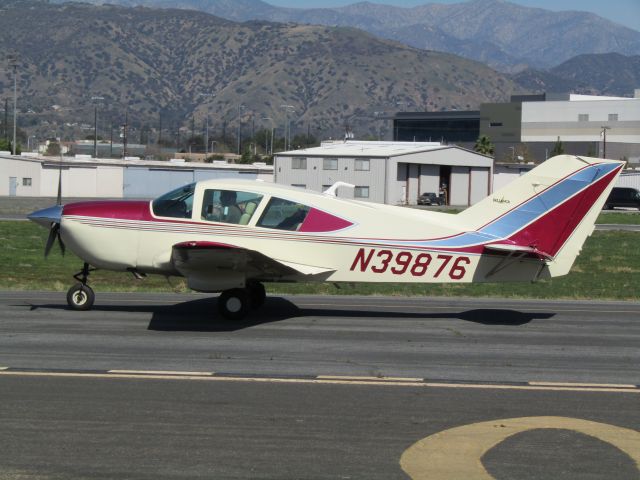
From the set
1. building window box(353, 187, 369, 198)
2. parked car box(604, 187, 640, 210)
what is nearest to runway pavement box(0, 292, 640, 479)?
building window box(353, 187, 369, 198)

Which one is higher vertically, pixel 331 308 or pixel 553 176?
pixel 553 176

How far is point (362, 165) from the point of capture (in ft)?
227

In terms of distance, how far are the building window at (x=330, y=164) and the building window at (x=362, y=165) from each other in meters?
1.47

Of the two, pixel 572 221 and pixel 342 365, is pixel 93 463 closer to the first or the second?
pixel 342 365

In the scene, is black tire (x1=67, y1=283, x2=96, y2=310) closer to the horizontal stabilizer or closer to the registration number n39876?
the registration number n39876

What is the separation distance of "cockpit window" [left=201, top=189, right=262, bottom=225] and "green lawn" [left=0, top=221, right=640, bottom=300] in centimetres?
330

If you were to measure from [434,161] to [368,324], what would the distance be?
6262cm

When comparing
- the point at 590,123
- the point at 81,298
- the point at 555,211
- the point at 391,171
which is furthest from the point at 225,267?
the point at 590,123

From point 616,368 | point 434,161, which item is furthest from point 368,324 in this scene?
point 434,161

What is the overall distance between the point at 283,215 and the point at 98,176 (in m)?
66.9

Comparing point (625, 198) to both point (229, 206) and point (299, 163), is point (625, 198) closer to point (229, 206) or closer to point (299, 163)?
point (299, 163)

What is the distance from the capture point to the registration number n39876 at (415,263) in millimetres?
14070

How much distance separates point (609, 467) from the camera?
7.15 metres

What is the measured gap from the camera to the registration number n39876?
14070mm
